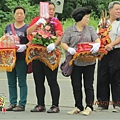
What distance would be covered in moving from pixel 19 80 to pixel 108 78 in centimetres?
156

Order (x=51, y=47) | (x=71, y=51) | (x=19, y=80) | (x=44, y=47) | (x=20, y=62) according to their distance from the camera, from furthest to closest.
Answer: (x=19, y=80)
(x=20, y=62)
(x=44, y=47)
(x=51, y=47)
(x=71, y=51)

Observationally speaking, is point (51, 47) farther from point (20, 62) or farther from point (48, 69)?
point (20, 62)

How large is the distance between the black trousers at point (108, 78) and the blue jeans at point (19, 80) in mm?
1322

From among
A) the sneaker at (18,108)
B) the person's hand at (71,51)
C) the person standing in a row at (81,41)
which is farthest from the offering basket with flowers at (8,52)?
the person's hand at (71,51)

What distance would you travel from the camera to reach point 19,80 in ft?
26.7

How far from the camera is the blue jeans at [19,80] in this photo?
316 inches

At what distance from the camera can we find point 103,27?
808cm

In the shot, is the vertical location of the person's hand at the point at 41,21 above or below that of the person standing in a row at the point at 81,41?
above

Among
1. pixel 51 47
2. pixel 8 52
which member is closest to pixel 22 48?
pixel 8 52

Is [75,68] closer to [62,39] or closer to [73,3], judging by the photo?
[62,39]

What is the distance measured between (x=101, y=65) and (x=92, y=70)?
1.55ft

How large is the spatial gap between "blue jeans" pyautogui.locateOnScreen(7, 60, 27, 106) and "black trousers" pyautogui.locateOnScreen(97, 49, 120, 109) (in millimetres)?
1322

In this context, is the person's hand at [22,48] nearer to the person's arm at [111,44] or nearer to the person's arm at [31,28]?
the person's arm at [31,28]

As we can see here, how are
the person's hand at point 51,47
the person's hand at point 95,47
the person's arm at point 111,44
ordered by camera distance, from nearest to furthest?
the person's hand at point 95,47 → the person's hand at point 51,47 → the person's arm at point 111,44
